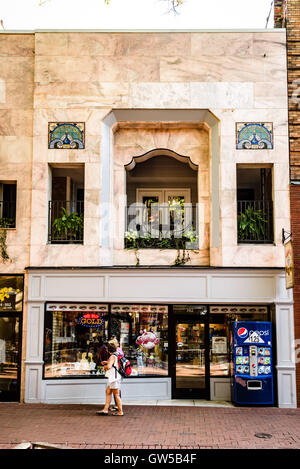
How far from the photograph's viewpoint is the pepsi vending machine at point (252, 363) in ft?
39.0

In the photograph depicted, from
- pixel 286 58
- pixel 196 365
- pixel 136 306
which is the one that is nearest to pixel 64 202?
pixel 136 306

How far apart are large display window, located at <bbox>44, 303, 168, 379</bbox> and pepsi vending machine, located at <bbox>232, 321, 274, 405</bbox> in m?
1.86

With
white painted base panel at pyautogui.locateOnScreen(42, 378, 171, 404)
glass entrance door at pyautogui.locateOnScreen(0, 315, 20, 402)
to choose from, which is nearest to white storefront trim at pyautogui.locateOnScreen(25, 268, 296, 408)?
white painted base panel at pyautogui.locateOnScreen(42, 378, 171, 404)

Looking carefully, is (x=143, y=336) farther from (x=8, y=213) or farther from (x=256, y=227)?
(x=8, y=213)

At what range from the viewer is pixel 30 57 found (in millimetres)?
13406

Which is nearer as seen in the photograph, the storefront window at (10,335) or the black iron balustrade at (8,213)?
the storefront window at (10,335)

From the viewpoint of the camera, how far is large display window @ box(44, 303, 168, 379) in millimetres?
12625

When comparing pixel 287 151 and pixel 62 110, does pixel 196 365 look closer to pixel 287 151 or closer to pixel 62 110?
pixel 287 151

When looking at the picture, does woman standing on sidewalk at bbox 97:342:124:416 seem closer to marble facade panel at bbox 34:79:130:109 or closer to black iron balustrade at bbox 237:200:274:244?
black iron balustrade at bbox 237:200:274:244

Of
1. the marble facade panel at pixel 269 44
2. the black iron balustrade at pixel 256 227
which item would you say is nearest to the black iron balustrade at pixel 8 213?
the black iron balustrade at pixel 256 227

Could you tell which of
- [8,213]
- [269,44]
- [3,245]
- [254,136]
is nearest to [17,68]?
[8,213]

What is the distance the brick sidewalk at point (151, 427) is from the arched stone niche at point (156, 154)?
376 cm

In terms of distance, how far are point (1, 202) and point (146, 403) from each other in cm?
641

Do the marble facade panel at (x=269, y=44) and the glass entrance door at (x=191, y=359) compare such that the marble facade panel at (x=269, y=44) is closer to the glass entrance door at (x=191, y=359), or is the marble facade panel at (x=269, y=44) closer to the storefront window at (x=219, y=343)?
the storefront window at (x=219, y=343)
